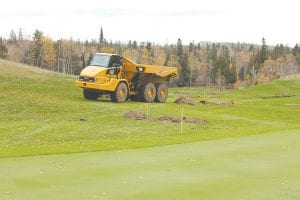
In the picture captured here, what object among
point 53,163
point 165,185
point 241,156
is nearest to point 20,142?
point 53,163

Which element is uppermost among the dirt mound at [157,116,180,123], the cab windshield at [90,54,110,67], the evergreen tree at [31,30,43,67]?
the evergreen tree at [31,30,43,67]

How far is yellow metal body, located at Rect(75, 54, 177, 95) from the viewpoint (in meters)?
33.0

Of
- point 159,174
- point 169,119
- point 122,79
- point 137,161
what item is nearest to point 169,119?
point 169,119

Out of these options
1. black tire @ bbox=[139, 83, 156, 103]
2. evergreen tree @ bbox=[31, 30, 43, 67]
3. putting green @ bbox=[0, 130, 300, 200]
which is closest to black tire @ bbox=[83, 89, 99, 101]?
black tire @ bbox=[139, 83, 156, 103]

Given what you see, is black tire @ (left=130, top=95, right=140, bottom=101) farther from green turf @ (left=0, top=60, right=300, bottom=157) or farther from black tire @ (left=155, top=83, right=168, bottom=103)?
black tire @ (left=155, top=83, right=168, bottom=103)

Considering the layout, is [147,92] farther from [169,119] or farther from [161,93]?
[169,119]

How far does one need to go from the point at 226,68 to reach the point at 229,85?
6963 millimetres

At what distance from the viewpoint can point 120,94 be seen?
113 feet

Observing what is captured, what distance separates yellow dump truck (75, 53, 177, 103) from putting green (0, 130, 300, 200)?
1831cm

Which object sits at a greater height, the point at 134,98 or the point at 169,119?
the point at 134,98

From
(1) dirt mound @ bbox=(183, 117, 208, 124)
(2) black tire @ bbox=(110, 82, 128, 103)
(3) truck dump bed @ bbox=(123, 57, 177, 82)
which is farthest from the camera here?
(3) truck dump bed @ bbox=(123, 57, 177, 82)

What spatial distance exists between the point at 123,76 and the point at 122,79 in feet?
3.07

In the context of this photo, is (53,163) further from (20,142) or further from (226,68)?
(226,68)

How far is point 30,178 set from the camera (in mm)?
10070
